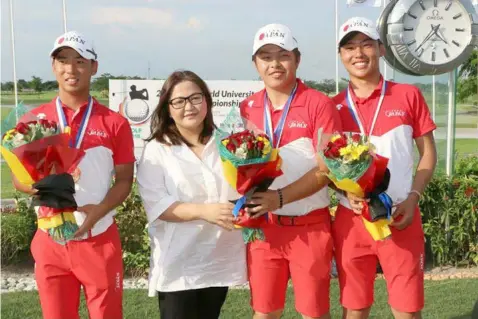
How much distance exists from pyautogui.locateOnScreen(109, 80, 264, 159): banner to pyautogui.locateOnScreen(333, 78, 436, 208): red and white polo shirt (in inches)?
296

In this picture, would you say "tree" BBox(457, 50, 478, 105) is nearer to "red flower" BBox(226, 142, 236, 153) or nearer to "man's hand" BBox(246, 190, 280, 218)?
"man's hand" BBox(246, 190, 280, 218)

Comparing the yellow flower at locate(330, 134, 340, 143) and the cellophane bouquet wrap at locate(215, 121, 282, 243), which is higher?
the yellow flower at locate(330, 134, 340, 143)

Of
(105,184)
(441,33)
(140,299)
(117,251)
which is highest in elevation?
(441,33)

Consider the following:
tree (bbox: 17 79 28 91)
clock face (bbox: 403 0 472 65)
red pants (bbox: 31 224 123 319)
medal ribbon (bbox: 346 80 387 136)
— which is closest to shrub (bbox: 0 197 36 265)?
red pants (bbox: 31 224 123 319)

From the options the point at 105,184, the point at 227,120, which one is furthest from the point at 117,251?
the point at 227,120

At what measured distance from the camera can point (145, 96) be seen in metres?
11.5

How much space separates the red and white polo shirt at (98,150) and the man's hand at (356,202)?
1.36 metres

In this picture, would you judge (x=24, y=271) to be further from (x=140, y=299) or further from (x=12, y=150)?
(x=12, y=150)

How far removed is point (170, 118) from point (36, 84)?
386 inches

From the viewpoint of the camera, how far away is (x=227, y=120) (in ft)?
11.4

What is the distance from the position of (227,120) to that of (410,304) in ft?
5.33

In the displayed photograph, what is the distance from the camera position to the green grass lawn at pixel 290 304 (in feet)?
18.6

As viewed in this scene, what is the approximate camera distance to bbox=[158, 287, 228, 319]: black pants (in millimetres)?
3559

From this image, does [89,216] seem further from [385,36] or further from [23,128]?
[385,36]
